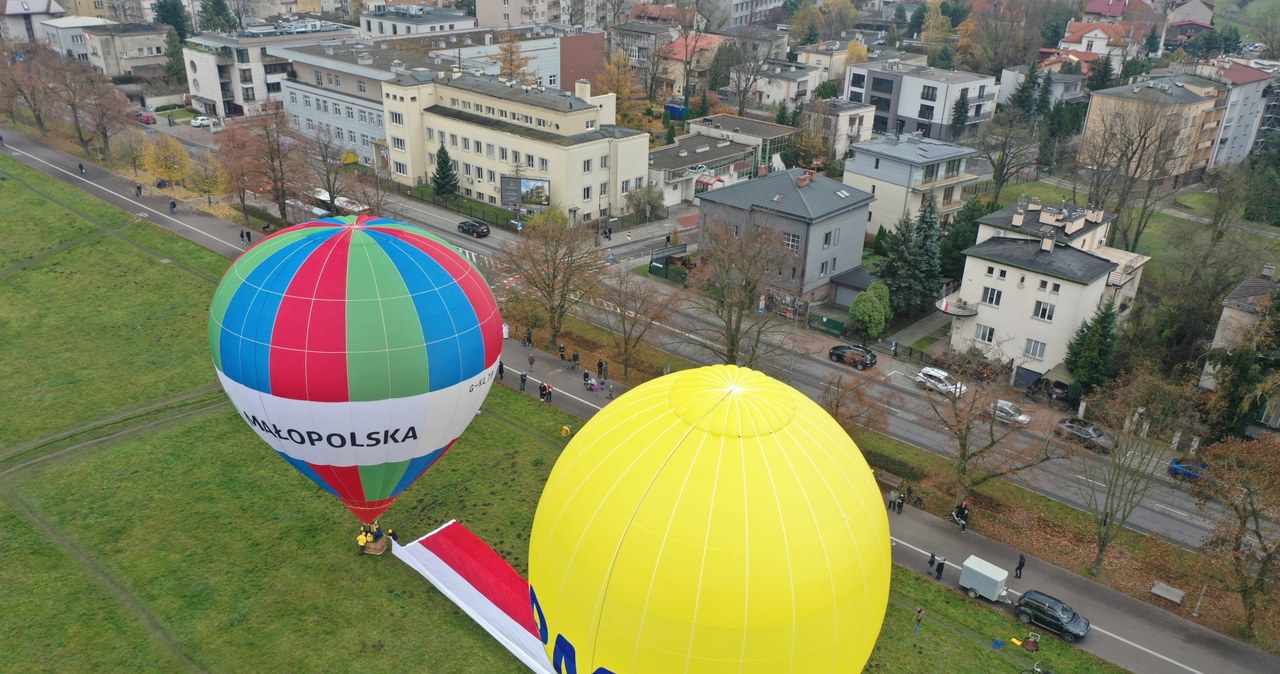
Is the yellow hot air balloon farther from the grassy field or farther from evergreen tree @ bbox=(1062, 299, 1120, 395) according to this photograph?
evergreen tree @ bbox=(1062, 299, 1120, 395)

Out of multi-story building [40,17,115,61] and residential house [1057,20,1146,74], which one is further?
residential house [1057,20,1146,74]

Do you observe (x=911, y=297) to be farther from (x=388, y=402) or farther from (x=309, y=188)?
(x=309, y=188)

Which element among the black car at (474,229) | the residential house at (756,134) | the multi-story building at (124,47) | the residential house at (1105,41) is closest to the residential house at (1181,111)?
the residential house at (756,134)

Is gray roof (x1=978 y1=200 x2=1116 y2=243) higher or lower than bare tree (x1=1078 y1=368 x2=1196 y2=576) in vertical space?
higher

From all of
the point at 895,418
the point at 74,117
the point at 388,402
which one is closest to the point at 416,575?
the point at 388,402

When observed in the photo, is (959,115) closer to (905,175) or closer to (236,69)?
(905,175)

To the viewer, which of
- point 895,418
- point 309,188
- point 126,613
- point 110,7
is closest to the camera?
point 126,613

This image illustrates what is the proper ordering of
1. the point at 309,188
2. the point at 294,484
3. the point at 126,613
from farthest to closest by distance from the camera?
the point at 309,188 < the point at 294,484 < the point at 126,613

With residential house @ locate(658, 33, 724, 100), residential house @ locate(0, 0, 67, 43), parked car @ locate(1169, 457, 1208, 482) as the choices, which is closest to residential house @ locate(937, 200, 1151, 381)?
parked car @ locate(1169, 457, 1208, 482)
